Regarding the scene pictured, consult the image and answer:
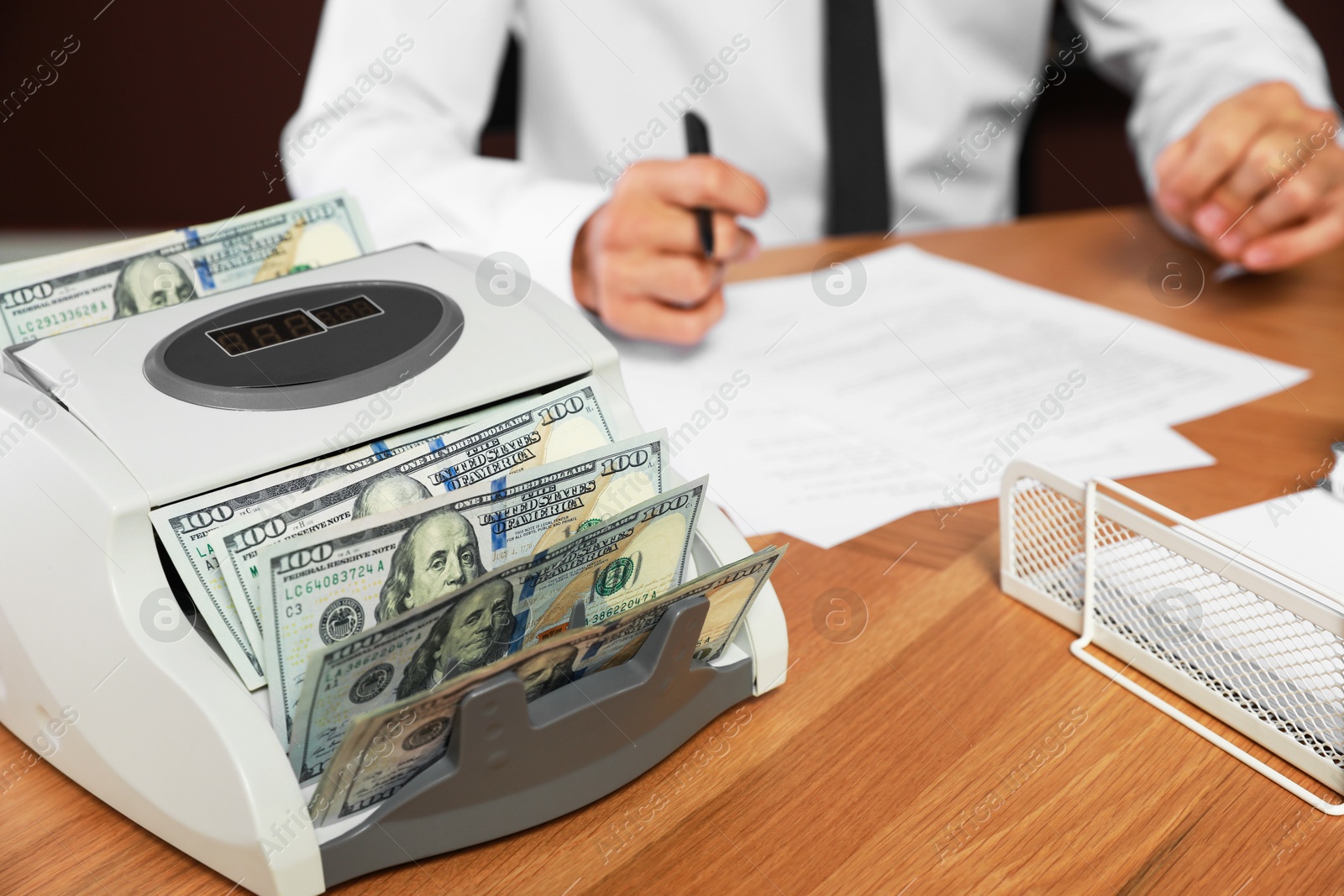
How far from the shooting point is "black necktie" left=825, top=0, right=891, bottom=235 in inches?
51.5

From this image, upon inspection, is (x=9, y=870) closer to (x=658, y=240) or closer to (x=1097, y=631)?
(x=1097, y=631)

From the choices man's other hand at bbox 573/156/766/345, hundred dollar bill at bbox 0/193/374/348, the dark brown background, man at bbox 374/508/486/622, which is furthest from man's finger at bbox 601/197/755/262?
the dark brown background

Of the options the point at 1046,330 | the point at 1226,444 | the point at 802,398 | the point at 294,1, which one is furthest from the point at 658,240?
the point at 294,1

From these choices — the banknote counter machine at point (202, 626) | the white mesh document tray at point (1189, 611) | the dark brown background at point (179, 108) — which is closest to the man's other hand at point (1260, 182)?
the white mesh document tray at point (1189, 611)

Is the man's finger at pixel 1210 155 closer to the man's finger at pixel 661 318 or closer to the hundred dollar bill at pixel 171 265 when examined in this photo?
the man's finger at pixel 661 318

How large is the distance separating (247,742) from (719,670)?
242 mm

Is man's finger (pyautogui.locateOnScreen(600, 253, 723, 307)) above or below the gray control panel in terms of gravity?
below

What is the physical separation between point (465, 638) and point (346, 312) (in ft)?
0.74

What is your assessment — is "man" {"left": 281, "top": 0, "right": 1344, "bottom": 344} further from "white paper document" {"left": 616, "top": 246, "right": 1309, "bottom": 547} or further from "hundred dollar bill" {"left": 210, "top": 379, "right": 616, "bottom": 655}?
"hundred dollar bill" {"left": 210, "top": 379, "right": 616, "bottom": 655}

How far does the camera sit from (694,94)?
1439mm

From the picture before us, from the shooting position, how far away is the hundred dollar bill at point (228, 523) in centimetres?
47

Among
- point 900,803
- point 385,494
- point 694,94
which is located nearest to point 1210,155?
point 694,94

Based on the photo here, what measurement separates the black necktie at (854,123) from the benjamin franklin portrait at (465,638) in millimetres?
1025

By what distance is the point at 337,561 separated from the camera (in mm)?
469
